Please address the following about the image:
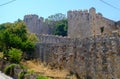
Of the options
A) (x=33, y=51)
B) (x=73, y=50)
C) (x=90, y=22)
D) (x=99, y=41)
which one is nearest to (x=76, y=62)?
(x=73, y=50)

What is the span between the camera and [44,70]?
96.1 ft

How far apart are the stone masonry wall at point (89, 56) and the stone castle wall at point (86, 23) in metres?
10.7

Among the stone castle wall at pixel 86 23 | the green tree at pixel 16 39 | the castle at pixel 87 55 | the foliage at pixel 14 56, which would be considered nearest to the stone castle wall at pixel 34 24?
the stone castle wall at pixel 86 23

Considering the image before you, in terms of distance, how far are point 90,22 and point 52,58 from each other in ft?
39.1

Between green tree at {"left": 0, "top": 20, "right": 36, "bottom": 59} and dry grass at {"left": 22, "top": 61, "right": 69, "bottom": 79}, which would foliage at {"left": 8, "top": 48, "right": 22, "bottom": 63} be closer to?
dry grass at {"left": 22, "top": 61, "right": 69, "bottom": 79}

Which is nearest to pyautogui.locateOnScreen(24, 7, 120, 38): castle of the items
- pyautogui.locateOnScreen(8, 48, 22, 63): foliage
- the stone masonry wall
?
the stone masonry wall

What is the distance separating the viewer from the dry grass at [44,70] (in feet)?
91.7

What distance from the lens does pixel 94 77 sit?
1058 inches

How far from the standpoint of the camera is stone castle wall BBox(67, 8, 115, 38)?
42.0 meters

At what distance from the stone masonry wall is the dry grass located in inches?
29.8

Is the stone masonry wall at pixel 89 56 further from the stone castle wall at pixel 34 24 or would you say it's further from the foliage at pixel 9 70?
the stone castle wall at pixel 34 24

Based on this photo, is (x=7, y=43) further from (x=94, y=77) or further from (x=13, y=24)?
(x=94, y=77)

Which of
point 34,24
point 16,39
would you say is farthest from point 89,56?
point 34,24

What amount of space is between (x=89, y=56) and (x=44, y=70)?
12.6 ft
